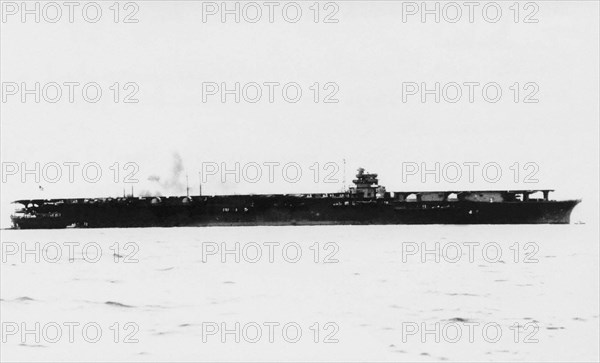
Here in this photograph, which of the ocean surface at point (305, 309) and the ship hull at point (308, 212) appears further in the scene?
the ship hull at point (308, 212)

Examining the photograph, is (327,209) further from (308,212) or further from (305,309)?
(305,309)

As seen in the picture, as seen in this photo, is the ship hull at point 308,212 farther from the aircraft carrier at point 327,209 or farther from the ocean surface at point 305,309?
the ocean surface at point 305,309

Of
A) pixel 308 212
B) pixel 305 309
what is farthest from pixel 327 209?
pixel 305 309

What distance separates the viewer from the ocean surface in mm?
11586

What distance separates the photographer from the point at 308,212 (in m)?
51.6

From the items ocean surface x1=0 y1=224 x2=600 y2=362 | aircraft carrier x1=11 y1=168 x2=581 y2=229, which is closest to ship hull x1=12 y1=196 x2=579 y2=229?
aircraft carrier x1=11 y1=168 x2=581 y2=229

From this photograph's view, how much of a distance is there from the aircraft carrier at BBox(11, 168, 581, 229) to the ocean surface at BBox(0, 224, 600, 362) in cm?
2310

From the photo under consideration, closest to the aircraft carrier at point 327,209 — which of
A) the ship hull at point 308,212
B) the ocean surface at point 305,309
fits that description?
the ship hull at point 308,212

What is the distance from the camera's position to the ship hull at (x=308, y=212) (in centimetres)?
5069

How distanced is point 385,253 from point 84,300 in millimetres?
15185

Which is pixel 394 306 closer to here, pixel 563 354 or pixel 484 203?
pixel 563 354

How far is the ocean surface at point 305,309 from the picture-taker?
1159cm

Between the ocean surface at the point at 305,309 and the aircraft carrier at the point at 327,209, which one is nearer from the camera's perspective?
the ocean surface at the point at 305,309

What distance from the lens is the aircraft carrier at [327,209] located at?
50.6 meters
